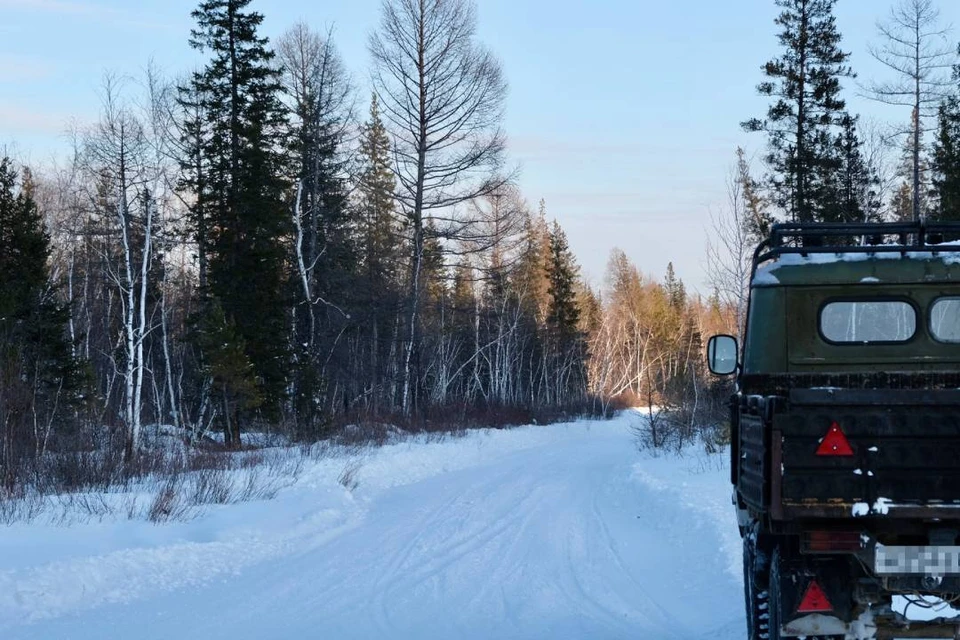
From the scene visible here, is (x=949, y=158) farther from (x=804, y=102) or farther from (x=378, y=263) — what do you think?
(x=378, y=263)

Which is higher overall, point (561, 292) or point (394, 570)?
point (561, 292)

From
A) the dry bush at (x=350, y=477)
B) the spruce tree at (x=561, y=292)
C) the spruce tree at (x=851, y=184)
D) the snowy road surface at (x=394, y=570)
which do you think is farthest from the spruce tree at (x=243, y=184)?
the spruce tree at (x=561, y=292)

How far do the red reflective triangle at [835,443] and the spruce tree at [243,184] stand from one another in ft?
79.1

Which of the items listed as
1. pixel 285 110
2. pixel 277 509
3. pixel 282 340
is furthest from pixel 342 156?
pixel 277 509

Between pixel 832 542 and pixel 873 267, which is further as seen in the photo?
pixel 873 267

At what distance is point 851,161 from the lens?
33312 mm

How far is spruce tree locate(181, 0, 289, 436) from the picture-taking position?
2828 centimetres

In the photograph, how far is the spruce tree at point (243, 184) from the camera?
28.3m

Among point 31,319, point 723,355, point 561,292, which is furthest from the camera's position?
point 561,292

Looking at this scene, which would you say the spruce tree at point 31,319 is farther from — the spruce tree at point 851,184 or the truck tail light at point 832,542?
the spruce tree at point 851,184

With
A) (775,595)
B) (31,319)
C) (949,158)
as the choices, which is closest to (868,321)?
(775,595)

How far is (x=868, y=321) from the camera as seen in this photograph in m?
5.73

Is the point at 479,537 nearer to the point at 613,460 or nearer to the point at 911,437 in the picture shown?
the point at 911,437

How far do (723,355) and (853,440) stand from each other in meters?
1.73
